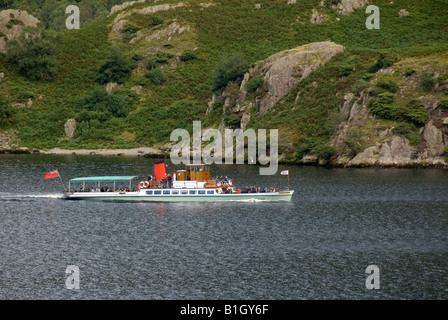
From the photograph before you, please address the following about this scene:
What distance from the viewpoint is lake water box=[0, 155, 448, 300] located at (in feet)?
184

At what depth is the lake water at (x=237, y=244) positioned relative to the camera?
56188 mm

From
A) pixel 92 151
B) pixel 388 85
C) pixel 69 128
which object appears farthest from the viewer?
pixel 69 128

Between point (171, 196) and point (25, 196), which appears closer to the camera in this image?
point (171, 196)

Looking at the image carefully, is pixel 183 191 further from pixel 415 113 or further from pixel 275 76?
pixel 275 76

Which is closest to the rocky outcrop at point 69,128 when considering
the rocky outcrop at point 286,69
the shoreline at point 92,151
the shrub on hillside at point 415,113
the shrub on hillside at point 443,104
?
the shoreline at point 92,151

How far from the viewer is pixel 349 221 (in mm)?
83188

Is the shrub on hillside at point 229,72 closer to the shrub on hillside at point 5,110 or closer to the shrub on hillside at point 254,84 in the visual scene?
the shrub on hillside at point 254,84

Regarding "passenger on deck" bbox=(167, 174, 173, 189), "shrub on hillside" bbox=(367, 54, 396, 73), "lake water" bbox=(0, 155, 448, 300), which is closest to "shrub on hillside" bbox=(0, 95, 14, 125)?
"lake water" bbox=(0, 155, 448, 300)

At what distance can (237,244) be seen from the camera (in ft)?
235

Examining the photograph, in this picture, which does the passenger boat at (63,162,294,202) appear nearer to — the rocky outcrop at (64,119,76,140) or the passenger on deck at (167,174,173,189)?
the passenger on deck at (167,174,173,189)

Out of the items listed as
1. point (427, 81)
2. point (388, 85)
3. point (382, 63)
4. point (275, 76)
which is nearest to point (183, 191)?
point (388, 85)

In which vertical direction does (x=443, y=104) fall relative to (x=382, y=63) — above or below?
below

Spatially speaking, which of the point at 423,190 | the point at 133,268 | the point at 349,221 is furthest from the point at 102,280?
the point at 423,190

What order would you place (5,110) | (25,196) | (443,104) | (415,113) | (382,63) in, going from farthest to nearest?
(5,110), (382,63), (415,113), (443,104), (25,196)
